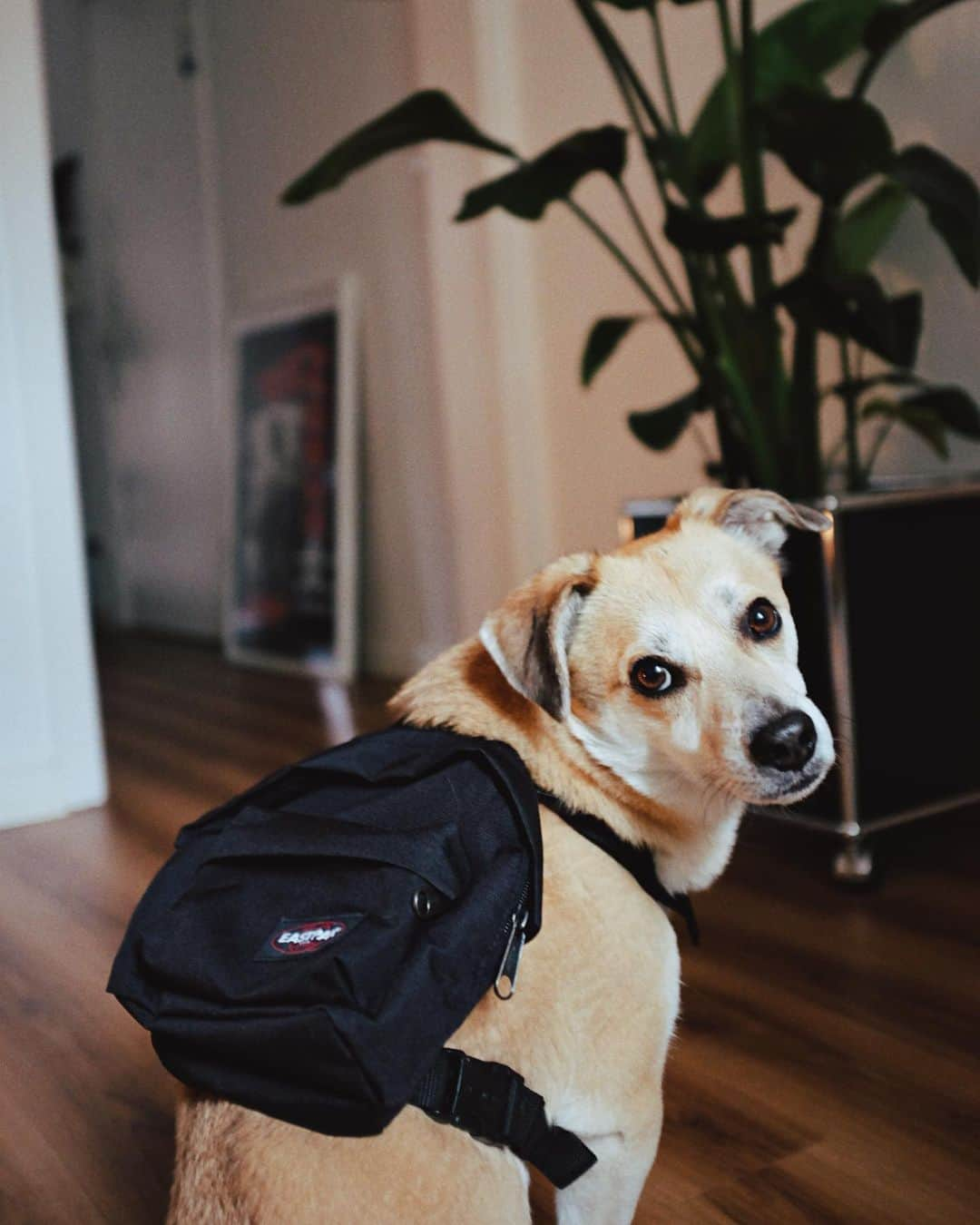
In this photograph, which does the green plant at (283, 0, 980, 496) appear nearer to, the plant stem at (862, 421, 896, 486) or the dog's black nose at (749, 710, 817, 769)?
the plant stem at (862, 421, 896, 486)

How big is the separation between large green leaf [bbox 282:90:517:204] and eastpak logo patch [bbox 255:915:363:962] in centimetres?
176

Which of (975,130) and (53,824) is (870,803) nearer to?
(975,130)

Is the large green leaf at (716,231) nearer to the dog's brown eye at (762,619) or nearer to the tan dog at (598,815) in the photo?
the tan dog at (598,815)

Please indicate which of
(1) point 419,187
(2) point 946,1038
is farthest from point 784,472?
(1) point 419,187

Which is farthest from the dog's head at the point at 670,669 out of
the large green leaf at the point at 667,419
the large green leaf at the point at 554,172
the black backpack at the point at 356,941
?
the large green leaf at the point at 667,419

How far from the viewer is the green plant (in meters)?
2.13

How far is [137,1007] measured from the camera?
1045 millimetres

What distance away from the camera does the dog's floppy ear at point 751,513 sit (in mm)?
1373

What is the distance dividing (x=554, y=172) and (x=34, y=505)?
174cm

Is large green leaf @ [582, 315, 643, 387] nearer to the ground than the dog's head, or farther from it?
farther from it

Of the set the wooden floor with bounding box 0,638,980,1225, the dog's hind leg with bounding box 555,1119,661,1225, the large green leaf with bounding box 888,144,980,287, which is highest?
the large green leaf with bounding box 888,144,980,287

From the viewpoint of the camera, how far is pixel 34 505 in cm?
325

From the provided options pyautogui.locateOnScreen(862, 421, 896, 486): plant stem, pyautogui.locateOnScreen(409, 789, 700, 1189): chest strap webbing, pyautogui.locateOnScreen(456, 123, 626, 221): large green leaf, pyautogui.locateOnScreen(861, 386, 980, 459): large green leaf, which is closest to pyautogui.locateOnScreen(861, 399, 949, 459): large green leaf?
pyautogui.locateOnScreen(861, 386, 980, 459): large green leaf

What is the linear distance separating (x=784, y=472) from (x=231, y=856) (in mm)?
1605
